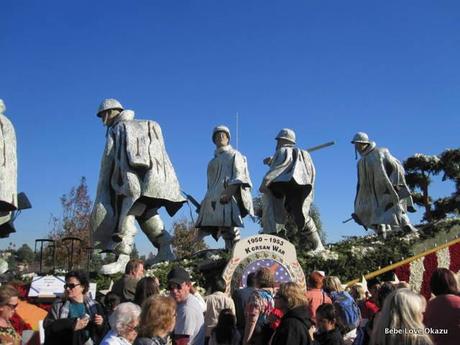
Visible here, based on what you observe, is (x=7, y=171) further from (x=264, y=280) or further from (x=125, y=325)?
(x=125, y=325)

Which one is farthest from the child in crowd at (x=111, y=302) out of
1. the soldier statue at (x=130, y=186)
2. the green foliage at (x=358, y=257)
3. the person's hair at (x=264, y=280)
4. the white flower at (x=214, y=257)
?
the green foliage at (x=358, y=257)

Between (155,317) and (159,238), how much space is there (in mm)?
7310

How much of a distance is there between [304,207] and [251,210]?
1.46 metres

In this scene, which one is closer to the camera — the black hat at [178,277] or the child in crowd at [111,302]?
the black hat at [178,277]

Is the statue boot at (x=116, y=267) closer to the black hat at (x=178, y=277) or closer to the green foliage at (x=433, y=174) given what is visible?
the black hat at (x=178, y=277)

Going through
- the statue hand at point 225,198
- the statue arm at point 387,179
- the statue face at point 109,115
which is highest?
the statue arm at point 387,179

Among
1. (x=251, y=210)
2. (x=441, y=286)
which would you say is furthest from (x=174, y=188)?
(x=441, y=286)

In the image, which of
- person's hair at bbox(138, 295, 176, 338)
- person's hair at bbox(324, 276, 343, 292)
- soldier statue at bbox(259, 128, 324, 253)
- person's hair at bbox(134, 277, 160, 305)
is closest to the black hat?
person's hair at bbox(134, 277, 160, 305)

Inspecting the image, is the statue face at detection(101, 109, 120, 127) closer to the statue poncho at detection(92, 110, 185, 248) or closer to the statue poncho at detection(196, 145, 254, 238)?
the statue poncho at detection(92, 110, 185, 248)

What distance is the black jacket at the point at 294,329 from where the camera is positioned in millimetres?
3525

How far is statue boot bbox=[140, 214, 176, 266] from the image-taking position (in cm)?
1041

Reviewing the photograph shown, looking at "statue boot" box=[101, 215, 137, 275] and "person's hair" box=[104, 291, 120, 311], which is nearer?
"person's hair" box=[104, 291, 120, 311]

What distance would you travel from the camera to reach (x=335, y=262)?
12.1 metres

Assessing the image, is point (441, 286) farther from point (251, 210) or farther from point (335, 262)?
point (251, 210)
